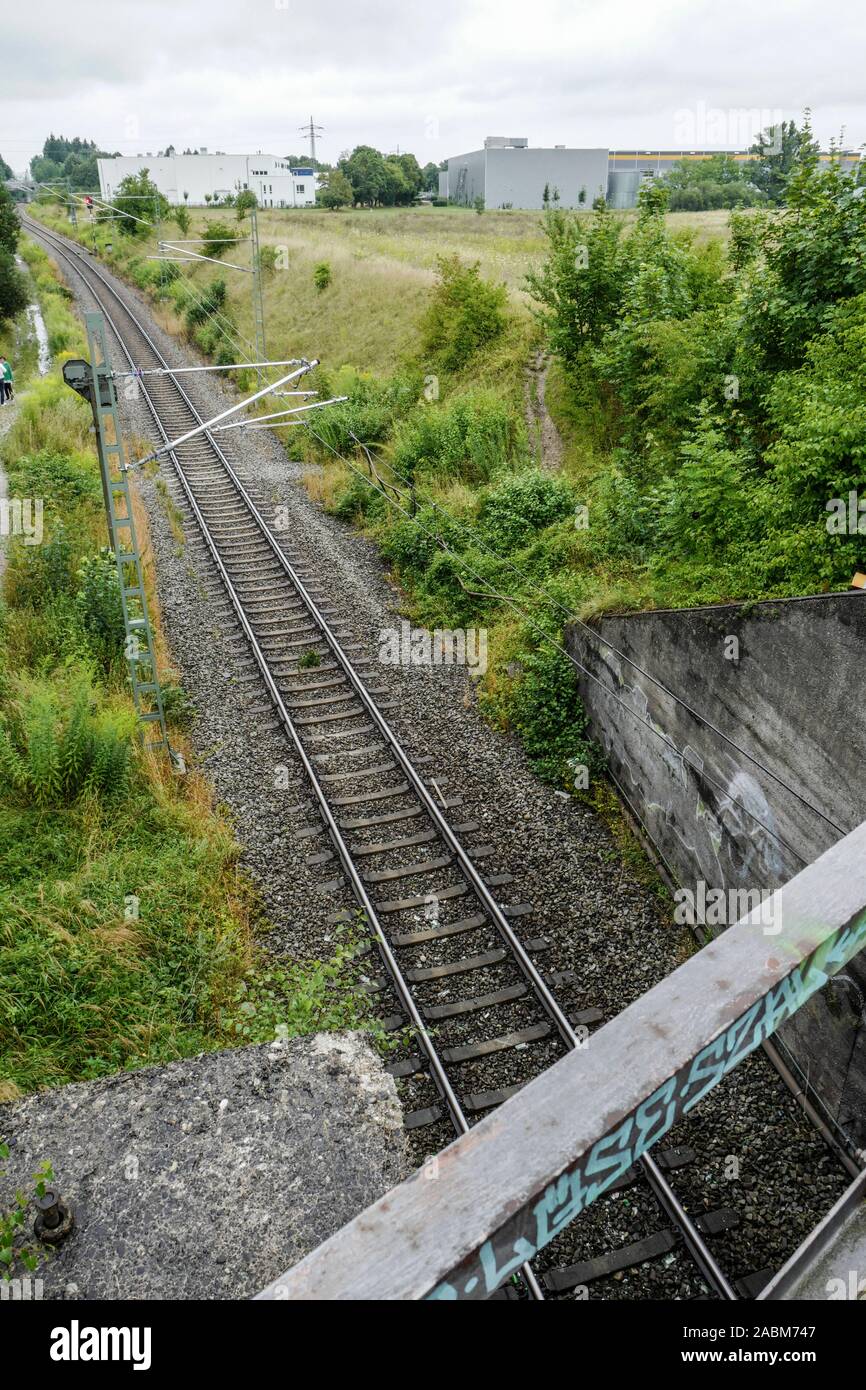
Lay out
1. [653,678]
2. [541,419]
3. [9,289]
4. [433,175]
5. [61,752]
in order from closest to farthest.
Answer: [653,678]
[61,752]
[541,419]
[9,289]
[433,175]

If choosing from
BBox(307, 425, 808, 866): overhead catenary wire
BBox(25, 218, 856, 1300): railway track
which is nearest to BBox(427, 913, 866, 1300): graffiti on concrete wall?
BBox(25, 218, 856, 1300): railway track

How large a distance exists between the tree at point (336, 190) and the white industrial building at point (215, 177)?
1107 inches

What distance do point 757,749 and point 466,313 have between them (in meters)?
20.1

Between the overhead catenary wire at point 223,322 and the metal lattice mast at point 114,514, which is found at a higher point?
the overhead catenary wire at point 223,322

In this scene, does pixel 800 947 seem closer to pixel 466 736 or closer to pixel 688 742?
pixel 688 742

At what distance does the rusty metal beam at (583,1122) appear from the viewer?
4.88 ft

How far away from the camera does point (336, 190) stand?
77688 millimetres

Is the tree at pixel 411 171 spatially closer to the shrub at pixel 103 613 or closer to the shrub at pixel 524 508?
the shrub at pixel 524 508

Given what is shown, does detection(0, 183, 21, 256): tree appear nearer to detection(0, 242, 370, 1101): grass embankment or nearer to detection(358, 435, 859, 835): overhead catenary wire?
detection(0, 242, 370, 1101): grass embankment

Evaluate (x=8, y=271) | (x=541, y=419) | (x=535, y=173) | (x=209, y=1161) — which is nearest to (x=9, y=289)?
(x=8, y=271)

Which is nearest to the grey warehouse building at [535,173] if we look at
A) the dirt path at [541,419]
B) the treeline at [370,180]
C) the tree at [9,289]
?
the treeline at [370,180]

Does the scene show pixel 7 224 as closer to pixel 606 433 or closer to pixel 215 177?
pixel 606 433

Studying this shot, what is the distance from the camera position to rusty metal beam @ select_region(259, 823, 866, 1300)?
149 centimetres

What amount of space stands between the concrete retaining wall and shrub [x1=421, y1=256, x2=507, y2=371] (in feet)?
52.5
